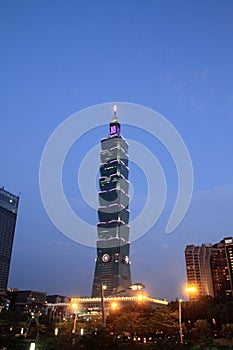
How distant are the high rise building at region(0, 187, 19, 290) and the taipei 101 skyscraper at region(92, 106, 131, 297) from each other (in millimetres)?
45445

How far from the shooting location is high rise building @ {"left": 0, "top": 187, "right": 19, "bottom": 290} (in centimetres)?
17612

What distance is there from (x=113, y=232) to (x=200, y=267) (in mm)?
47382

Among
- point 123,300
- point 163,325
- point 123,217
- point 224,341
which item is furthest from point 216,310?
point 123,217

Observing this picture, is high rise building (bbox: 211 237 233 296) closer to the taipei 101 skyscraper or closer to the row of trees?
the taipei 101 skyscraper

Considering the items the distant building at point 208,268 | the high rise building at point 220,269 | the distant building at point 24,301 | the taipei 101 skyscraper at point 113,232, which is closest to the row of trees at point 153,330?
the distant building at point 24,301

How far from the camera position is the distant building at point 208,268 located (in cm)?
17186

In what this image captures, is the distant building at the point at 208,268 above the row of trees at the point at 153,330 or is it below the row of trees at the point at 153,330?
above

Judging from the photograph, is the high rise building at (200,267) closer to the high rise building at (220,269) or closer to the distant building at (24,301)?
the high rise building at (220,269)

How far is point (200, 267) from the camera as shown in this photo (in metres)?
174

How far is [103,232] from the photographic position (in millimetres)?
188250

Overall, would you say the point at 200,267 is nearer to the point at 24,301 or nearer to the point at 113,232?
the point at 113,232

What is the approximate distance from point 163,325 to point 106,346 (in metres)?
28.8

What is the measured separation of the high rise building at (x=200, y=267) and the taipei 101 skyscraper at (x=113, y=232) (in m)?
34.4

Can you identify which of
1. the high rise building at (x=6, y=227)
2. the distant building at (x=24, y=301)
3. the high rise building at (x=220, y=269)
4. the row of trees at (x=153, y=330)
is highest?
the high rise building at (x=6, y=227)
